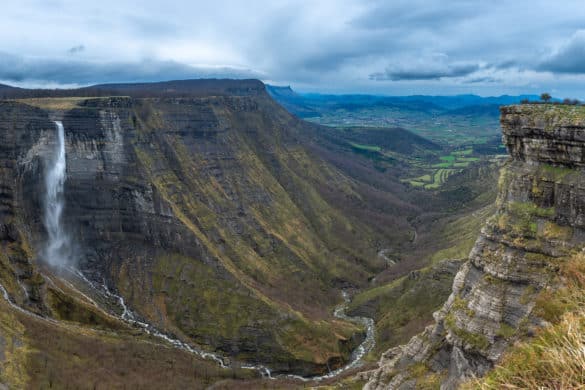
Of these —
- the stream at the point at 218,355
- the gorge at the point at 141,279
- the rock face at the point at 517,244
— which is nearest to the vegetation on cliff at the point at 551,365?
the rock face at the point at 517,244

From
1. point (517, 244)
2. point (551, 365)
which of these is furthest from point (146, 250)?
point (551, 365)

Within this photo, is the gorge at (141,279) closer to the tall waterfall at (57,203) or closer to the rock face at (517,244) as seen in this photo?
the tall waterfall at (57,203)

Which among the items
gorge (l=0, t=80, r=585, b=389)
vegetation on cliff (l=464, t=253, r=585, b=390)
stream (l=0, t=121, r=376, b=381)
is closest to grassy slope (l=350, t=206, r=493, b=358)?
gorge (l=0, t=80, r=585, b=389)

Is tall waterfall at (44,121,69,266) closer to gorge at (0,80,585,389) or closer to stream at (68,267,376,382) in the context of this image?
gorge at (0,80,585,389)

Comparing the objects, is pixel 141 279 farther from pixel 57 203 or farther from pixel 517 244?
pixel 517 244

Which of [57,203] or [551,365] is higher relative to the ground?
[551,365]

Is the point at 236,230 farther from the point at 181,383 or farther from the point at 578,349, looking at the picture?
the point at 578,349
